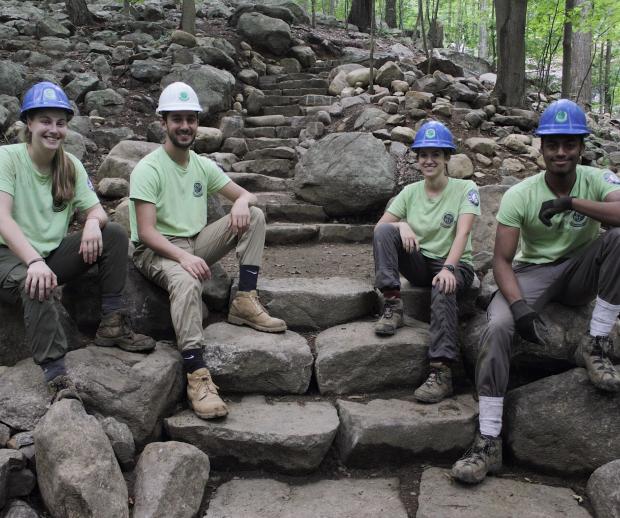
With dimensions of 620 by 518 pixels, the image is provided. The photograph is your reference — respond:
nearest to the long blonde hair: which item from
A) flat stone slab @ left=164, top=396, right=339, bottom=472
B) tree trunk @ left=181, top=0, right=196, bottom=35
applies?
flat stone slab @ left=164, top=396, right=339, bottom=472

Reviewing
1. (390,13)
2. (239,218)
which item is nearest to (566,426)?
(239,218)

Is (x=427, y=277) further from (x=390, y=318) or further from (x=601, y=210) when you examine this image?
(x=601, y=210)

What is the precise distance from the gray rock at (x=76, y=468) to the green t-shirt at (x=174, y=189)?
52.9 inches

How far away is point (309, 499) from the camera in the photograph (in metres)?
3.02

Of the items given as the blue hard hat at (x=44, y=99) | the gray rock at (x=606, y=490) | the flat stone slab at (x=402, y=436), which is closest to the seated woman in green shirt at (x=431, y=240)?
the flat stone slab at (x=402, y=436)

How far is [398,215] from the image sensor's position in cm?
402

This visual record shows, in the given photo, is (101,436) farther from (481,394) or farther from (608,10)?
(608,10)

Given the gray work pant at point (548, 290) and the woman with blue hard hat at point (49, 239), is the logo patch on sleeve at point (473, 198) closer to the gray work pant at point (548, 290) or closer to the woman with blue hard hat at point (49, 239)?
the gray work pant at point (548, 290)

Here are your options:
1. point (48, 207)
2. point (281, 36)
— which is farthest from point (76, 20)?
point (48, 207)

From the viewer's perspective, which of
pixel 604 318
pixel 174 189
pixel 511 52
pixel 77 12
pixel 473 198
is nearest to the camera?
pixel 604 318

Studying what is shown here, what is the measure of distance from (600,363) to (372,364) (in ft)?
4.30

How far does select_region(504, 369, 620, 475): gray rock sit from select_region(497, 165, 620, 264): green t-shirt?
2.40 ft

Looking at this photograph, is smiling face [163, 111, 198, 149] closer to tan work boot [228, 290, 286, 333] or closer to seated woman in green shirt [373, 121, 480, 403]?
tan work boot [228, 290, 286, 333]

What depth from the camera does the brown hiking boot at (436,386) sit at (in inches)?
136
